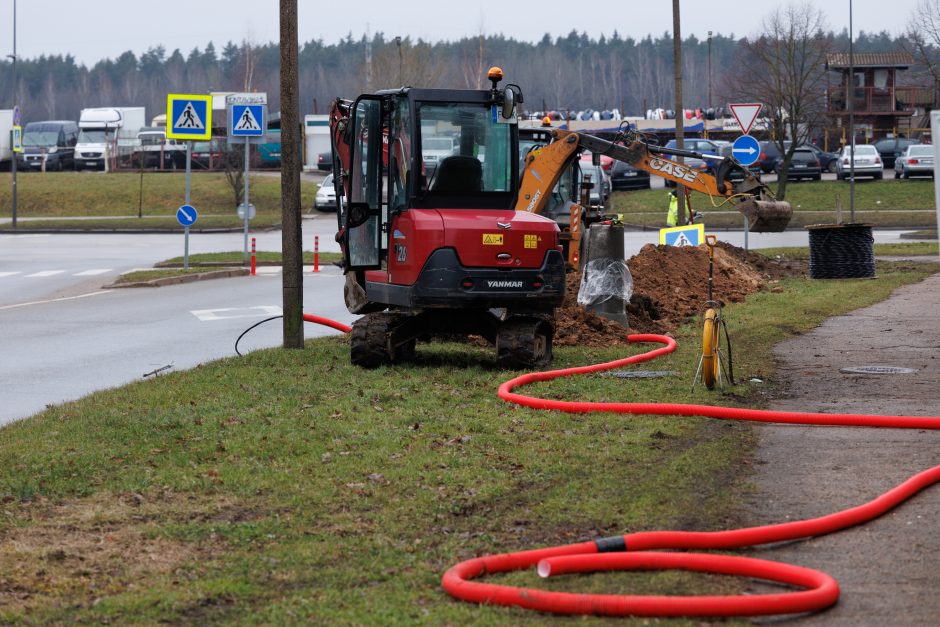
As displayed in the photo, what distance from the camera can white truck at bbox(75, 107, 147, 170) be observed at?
68125 millimetres

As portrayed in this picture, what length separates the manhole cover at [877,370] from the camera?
13234mm

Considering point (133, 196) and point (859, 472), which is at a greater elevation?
→ point (133, 196)

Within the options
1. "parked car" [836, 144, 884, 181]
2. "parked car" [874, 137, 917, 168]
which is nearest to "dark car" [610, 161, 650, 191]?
"parked car" [836, 144, 884, 181]

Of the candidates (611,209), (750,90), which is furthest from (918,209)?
(750,90)

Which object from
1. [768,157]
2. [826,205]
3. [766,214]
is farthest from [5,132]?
[766,214]

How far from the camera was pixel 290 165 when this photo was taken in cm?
1483

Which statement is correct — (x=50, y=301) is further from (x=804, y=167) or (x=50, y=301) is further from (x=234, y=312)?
(x=804, y=167)

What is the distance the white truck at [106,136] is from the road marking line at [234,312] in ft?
160

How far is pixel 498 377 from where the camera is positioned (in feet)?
42.9

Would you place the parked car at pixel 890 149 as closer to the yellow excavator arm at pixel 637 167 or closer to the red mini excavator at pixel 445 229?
the yellow excavator arm at pixel 637 167

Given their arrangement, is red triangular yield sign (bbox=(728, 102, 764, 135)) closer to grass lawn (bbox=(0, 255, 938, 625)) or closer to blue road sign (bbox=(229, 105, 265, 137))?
blue road sign (bbox=(229, 105, 265, 137))

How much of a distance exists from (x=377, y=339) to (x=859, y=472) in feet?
20.3

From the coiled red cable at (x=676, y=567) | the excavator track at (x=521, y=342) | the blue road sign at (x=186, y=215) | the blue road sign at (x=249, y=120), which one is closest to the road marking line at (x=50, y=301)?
the blue road sign at (x=186, y=215)

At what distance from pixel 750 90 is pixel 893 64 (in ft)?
83.2
